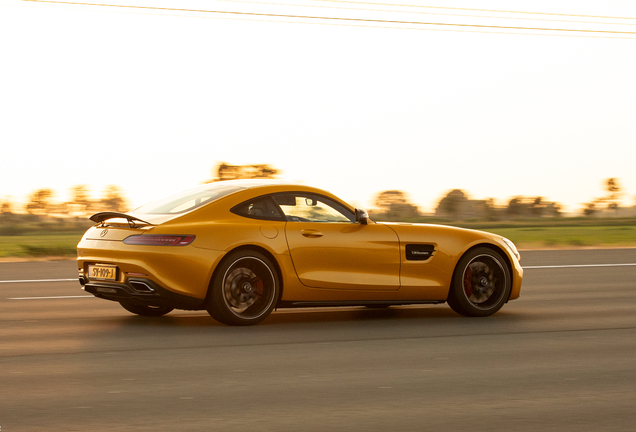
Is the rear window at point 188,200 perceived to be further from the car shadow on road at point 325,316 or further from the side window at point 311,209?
the car shadow on road at point 325,316

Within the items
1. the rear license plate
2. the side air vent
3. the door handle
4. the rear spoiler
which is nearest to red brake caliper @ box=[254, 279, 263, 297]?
the door handle

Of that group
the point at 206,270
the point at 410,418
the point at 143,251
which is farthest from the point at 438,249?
the point at 410,418

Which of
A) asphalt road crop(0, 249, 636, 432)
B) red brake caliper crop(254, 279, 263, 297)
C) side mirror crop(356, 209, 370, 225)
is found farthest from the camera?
side mirror crop(356, 209, 370, 225)

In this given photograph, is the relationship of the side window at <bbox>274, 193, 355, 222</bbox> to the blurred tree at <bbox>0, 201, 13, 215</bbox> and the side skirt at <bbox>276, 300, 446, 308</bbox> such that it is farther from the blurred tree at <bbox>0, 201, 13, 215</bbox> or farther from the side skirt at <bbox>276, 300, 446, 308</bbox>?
the blurred tree at <bbox>0, 201, 13, 215</bbox>

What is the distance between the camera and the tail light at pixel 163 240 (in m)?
7.83

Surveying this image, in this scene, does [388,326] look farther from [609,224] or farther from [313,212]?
[609,224]

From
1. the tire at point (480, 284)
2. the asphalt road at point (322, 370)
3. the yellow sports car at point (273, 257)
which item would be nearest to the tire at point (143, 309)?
the yellow sports car at point (273, 257)

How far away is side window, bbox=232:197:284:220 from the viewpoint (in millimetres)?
8344

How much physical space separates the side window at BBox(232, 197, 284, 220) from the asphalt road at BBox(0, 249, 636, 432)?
43.4 inches

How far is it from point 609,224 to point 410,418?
51.8 meters

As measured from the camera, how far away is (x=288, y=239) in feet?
27.3

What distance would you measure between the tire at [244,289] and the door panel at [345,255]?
12.9 inches

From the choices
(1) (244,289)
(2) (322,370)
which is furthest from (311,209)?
(2) (322,370)

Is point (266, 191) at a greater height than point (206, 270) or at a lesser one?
greater
